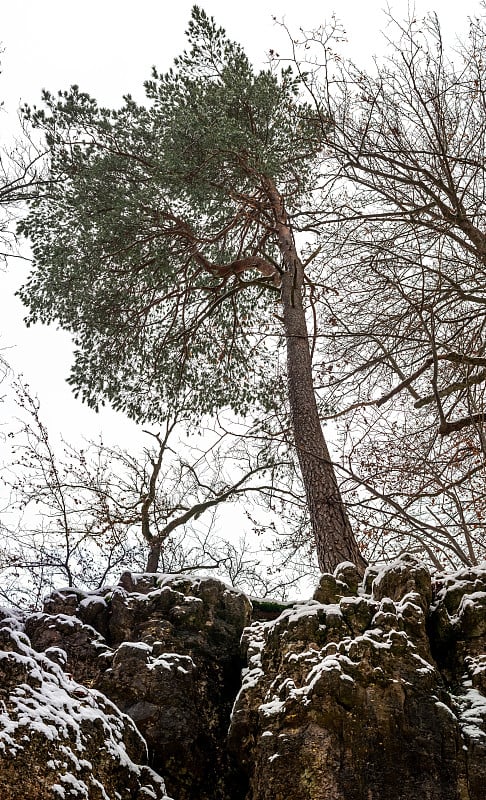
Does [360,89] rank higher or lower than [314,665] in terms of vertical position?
higher

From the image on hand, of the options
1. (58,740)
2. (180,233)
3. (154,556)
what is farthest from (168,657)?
(180,233)

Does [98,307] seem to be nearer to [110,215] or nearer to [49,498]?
[110,215]

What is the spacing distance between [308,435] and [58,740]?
4.62 metres

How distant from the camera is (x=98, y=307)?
8.95 metres

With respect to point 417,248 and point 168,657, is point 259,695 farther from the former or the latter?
point 417,248


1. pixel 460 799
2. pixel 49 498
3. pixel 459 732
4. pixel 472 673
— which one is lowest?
pixel 460 799

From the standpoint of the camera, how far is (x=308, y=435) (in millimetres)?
7809

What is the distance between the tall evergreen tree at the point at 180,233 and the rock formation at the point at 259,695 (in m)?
2.31

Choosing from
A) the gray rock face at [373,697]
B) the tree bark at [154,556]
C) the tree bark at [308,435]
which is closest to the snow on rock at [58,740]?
the gray rock face at [373,697]

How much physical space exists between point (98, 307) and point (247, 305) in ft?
8.31

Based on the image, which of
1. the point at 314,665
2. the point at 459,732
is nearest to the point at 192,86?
the point at 314,665

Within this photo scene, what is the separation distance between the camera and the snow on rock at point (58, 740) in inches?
143

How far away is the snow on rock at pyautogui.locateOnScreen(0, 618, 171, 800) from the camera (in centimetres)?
363

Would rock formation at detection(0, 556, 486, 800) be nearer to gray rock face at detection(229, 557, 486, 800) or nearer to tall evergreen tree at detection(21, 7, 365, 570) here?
gray rock face at detection(229, 557, 486, 800)
